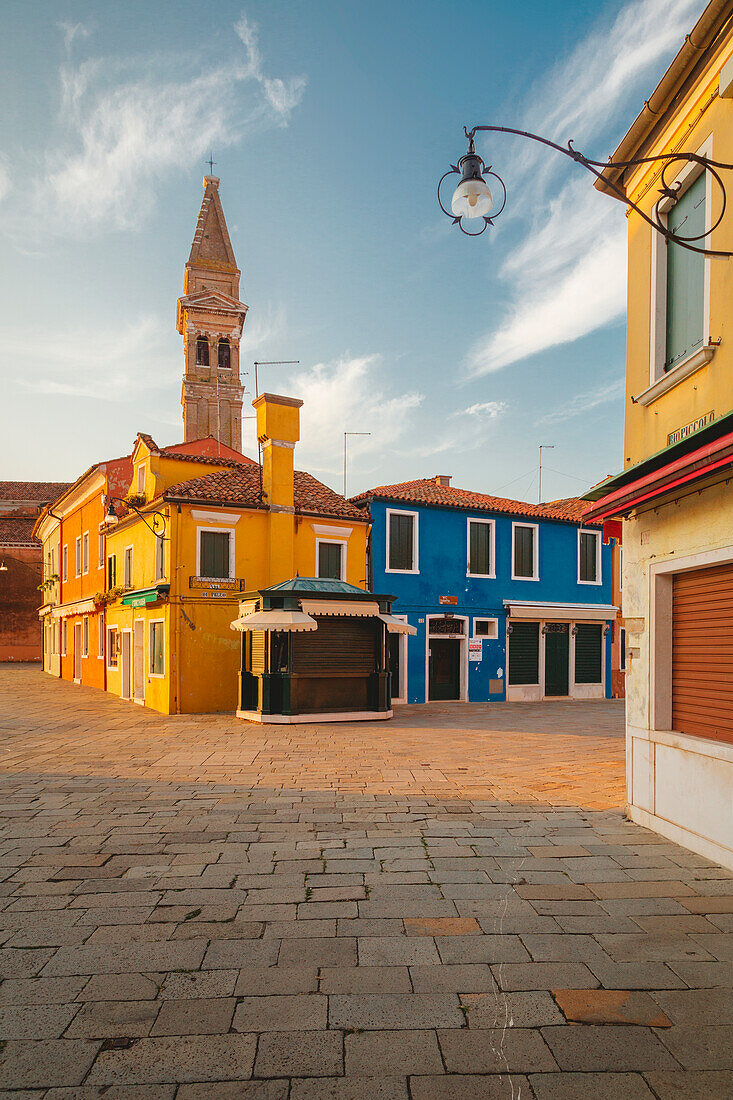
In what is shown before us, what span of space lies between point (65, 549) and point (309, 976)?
32.2 m

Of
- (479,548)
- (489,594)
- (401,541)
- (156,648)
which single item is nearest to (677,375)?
(401,541)

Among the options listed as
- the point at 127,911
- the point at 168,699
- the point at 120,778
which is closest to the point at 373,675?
the point at 168,699

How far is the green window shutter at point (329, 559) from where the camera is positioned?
20594 millimetres

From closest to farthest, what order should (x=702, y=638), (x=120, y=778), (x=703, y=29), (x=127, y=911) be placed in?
(x=127, y=911)
(x=703, y=29)
(x=702, y=638)
(x=120, y=778)

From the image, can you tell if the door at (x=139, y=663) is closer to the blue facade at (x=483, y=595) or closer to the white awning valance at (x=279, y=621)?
the white awning valance at (x=279, y=621)

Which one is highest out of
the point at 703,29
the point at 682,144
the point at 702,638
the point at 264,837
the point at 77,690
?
the point at 703,29

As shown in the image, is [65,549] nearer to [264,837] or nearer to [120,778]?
[120,778]

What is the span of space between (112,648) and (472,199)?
72.9 ft

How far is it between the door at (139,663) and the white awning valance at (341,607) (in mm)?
7175

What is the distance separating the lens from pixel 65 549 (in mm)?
33219

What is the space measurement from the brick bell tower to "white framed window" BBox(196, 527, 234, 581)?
1125 inches

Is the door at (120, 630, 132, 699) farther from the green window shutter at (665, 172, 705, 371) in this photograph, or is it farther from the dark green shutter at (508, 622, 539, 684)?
the green window shutter at (665, 172, 705, 371)

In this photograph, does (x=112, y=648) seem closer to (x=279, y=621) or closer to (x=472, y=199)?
(x=279, y=621)

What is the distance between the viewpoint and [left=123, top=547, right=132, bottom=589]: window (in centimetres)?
2247
